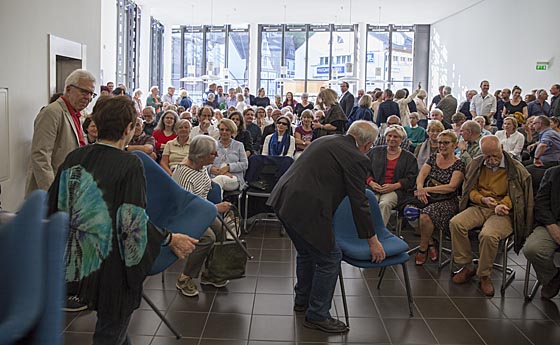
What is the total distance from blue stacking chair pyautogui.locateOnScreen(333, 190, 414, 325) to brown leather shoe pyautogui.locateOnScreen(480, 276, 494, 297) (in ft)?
2.41

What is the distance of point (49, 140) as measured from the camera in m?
3.45

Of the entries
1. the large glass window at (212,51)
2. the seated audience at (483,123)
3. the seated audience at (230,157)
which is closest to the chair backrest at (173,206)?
the seated audience at (230,157)

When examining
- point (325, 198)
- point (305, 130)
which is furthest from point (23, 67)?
point (305, 130)

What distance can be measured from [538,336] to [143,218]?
266cm

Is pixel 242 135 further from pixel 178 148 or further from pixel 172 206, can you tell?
pixel 172 206

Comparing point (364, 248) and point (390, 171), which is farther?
point (390, 171)

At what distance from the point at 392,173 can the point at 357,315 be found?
2.00 metres

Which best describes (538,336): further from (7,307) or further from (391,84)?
(391,84)

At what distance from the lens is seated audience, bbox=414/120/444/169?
593 centimetres

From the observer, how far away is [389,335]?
3518 mm

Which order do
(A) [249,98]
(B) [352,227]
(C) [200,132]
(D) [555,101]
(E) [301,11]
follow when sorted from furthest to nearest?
(E) [301,11] < (A) [249,98] < (D) [555,101] < (C) [200,132] < (B) [352,227]

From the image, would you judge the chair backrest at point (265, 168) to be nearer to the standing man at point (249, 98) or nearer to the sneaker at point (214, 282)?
the sneaker at point (214, 282)

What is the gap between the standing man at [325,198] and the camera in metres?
3.37

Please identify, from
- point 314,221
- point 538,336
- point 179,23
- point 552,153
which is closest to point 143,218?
point 314,221
